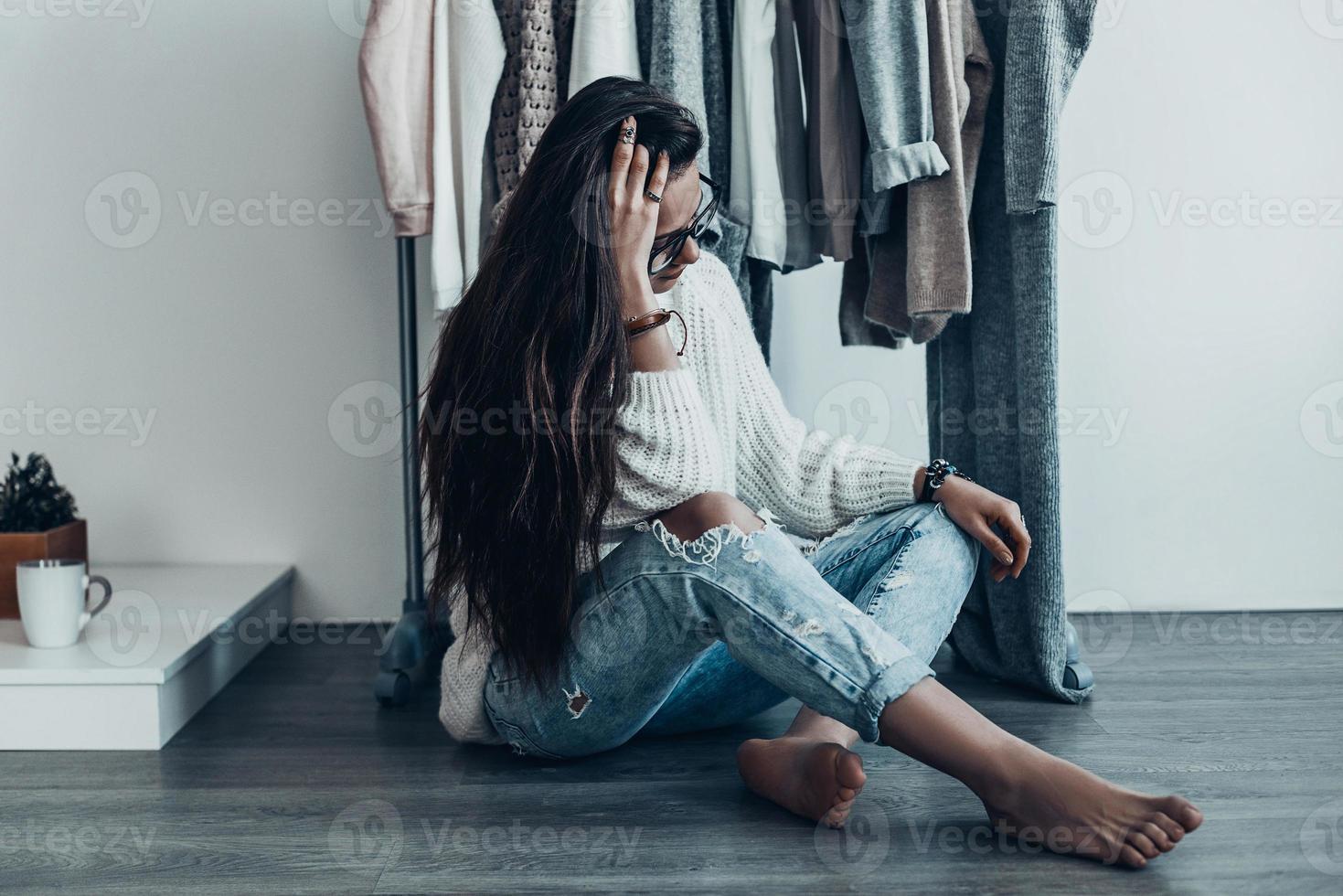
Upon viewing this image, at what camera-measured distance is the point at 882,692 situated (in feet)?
3.04

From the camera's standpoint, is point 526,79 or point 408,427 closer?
point 526,79

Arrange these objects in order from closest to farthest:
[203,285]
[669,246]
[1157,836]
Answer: [1157,836], [669,246], [203,285]

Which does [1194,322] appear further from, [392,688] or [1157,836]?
[392,688]

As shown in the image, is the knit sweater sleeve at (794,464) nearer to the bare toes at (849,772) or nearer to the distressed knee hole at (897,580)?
the distressed knee hole at (897,580)

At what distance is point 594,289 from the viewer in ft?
3.43

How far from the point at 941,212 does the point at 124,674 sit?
1.13 meters

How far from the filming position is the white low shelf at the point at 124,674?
1.33 m

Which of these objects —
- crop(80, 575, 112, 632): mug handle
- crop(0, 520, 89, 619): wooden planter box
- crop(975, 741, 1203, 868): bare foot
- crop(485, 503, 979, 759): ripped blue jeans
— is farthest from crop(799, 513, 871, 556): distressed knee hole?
crop(0, 520, 89, 619): wooden planter box

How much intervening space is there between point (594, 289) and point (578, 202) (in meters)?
0.09

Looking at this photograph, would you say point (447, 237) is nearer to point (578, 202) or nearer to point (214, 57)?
point (578, 202)

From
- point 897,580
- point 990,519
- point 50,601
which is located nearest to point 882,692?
point 897,580

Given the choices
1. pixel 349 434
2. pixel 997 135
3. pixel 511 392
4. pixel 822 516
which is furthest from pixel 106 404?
pixel 997 135

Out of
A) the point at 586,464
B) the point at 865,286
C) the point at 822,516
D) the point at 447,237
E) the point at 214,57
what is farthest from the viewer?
the point at 214,57

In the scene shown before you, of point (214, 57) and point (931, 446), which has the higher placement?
point (214, 57)
